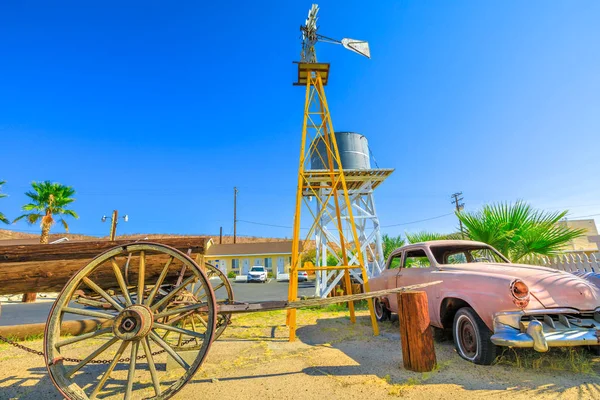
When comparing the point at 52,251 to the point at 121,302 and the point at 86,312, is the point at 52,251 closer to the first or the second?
the point at 121,302

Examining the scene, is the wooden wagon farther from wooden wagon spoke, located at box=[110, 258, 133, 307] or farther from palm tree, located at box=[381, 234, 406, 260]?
palm tree, located at box=[381, 234, 406, 260]

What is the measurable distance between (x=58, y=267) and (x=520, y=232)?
347 inches

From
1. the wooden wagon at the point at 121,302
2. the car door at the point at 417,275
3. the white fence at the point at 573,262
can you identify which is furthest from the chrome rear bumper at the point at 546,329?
the white fence at the point at 573,262

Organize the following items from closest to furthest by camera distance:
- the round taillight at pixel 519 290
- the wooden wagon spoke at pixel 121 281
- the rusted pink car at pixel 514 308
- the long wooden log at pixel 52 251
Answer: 1. the wooden wagon spoke at pixel 121 281
2. the rusted pink car at pixel 514 308
3. the round taillight at pixel 519 290
4. the long wooden log at pixel 52 251

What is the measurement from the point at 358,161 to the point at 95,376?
33.5 ft

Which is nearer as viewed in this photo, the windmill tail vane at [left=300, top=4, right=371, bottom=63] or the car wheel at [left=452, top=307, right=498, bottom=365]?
the car wheel at [left=452, top=307, right=498, bottom=365]

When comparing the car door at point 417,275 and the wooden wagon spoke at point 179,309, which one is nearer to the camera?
the wooden wagon spoke at point 179,309

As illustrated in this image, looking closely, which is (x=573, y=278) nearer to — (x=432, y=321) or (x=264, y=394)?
(x=432, y=321)

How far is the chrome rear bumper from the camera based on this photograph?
3016 millimetres

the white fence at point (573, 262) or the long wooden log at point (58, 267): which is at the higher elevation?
the long wooden log at point (58, 267)

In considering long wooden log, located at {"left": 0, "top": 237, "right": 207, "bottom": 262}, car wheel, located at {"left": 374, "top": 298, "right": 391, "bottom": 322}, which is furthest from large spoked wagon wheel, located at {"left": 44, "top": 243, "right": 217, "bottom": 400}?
car wheel, located at {"left": 374, "top": 298, "right": 391, "bottom": 322}

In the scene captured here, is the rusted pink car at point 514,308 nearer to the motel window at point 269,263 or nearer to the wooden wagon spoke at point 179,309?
the wooden wagon spoke at point 179,309

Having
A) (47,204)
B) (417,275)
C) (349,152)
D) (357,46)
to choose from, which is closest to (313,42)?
(357,46)

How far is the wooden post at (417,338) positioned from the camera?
3.61 meters
